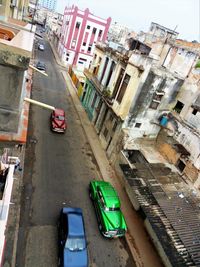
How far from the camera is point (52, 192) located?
53.0 feet

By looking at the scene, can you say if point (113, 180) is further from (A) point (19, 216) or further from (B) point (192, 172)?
(A) point (19, 216)

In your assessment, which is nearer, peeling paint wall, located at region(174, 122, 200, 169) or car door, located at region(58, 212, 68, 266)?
car door, located at region(58, 212, 68, 266)

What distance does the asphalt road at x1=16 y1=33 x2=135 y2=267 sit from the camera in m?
12.6

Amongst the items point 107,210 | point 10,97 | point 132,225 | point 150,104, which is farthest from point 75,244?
point 150,104

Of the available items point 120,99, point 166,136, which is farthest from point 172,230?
point 120,99

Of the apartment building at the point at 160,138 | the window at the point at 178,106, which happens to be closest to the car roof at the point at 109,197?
the apartment building at the point at 160,138

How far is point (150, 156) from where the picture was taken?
19.0 meters

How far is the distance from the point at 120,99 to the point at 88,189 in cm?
870

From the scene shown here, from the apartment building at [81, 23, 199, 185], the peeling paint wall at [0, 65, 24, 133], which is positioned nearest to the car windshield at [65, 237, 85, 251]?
the peeling paint wall at [0, 65, 24, 133]

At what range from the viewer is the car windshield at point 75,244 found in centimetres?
1208

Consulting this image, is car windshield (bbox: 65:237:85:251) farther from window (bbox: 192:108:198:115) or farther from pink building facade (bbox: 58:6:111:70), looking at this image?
pink building facade (bbox: 58:6:111:70)

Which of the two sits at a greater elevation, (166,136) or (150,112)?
(150,112)

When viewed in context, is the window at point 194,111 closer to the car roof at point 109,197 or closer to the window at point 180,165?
the window at point 180,165

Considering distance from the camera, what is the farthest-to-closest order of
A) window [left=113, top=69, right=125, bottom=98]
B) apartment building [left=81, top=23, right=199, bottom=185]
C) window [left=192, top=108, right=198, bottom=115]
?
1. window [left=113, top=69, right=125, bottom=98]
2. apartment building [left=81, top=23, right=199, bottom=185]
3. window [left=192, top=108, right=198, bottom=115]
